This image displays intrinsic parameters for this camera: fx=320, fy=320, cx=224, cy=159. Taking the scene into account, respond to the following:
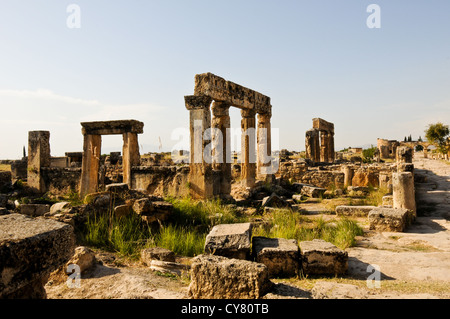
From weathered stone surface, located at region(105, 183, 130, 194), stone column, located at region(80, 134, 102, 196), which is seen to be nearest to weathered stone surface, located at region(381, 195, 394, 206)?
weathered stone surface, located at region(105, 183, 130, 194)

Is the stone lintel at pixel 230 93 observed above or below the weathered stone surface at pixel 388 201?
above

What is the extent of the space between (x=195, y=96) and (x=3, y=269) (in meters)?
8.76

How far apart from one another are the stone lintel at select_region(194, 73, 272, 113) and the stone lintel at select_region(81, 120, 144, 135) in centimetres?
309

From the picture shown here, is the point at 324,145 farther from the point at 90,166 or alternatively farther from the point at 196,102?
Result: the point at 90,166

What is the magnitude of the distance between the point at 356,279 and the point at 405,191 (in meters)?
5.15

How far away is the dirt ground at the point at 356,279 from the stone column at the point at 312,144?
1842cm

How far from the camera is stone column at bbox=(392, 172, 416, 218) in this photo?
324 inches

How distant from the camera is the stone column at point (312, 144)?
80.9 feet

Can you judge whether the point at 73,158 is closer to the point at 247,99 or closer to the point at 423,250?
the point at 247,99

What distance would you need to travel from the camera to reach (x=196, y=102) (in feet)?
33.9

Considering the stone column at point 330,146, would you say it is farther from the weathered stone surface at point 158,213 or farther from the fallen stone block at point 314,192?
the weathered stone surface at point 158,213

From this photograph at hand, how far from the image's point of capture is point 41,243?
90.6 inches

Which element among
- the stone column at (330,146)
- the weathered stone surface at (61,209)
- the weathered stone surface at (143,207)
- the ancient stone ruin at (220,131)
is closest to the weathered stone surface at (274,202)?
the ancient stone ruin at (220,131)

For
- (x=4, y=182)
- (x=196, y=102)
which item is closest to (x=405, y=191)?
(x=196, y=102)
